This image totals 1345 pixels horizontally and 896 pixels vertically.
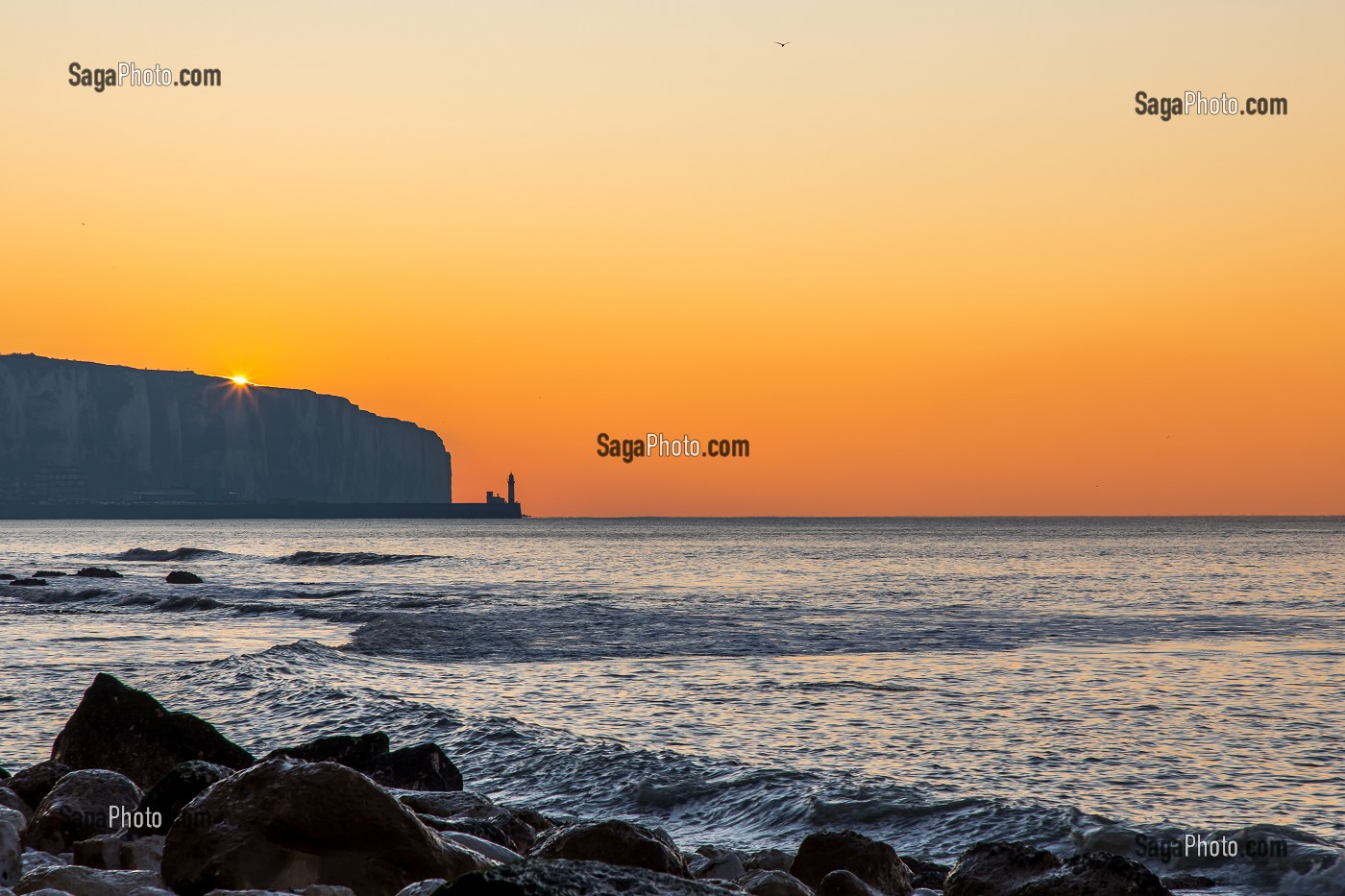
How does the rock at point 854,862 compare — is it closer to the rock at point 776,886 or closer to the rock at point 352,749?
the rock at point 776,886

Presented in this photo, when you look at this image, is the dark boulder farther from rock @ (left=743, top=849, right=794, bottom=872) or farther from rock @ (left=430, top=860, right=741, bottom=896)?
rock @ (left=430, top=860, right=741, bottom=896)

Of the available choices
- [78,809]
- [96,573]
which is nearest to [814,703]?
[78,809]

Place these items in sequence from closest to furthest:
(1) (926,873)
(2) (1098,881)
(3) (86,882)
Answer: (3) (86,882) < (2) (1098,881) < (1) (926,873)

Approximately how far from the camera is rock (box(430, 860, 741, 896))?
4047mm

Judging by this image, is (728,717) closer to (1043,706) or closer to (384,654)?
(1043,706)

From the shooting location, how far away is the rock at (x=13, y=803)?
930 cm

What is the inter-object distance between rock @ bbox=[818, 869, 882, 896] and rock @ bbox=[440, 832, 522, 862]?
6.84 ft

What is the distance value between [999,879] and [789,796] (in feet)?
13.2

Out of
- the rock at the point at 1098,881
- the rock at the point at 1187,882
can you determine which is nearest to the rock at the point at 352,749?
the rock at the point at 1098,881

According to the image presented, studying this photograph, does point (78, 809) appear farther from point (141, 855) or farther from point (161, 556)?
point (161, 556)

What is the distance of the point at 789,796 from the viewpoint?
11.5m

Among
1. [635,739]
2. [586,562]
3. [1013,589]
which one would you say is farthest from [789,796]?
[586,562]

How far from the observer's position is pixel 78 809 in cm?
866

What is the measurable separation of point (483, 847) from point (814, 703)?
963 cm
